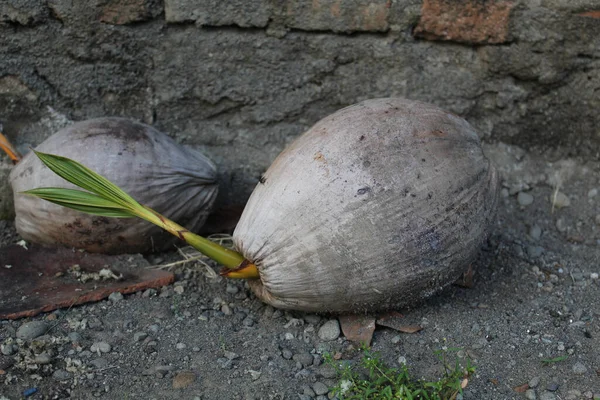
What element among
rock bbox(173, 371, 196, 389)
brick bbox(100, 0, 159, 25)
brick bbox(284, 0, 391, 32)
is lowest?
rock bbox(173, 371, 196, 389)

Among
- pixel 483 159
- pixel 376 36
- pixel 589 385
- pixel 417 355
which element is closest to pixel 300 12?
pixel 376 36

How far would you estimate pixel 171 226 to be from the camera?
216cm

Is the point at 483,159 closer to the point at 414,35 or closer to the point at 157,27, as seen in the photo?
the point at 414,35

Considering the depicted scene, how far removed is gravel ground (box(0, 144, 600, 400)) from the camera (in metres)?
1.94

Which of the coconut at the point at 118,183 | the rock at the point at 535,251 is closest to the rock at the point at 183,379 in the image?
the coconut at the point at 118,183

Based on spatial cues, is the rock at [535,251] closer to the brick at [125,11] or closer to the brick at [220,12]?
the brick at [220,12]

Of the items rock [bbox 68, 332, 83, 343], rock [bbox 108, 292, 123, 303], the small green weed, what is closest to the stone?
rock [bbox 108, 292, 123, 303]

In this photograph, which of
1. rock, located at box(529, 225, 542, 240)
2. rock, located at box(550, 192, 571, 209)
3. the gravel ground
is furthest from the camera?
rock, located at box(550, 192, 571, 209)

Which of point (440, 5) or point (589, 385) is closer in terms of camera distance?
point (589, 385)

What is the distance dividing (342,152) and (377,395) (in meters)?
0.66

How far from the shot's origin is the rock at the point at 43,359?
198 cm

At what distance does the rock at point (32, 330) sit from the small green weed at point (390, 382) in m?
0.81

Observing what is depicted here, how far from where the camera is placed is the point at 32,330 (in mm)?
2125

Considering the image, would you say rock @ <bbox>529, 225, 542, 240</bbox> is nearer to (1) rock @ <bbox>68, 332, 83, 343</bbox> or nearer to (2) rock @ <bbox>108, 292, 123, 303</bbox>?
(2) rock @ <bbox>108, 292, 123, 303</bbox>
